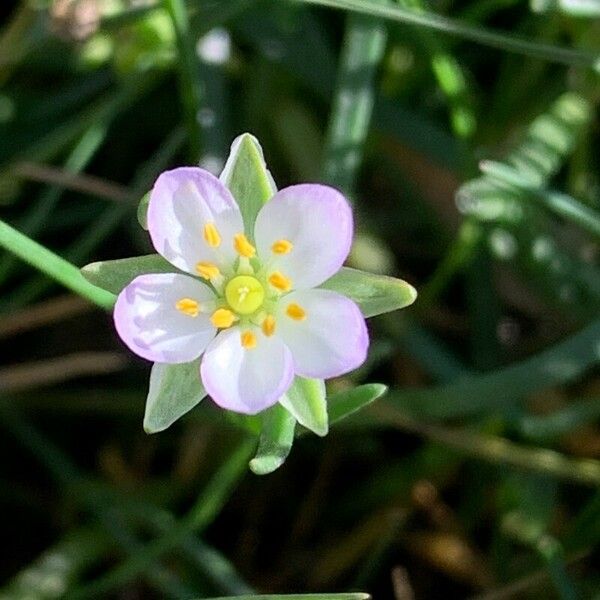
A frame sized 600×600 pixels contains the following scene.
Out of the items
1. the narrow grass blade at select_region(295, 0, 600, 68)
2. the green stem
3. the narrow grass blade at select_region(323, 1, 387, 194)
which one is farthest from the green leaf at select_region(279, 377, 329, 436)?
the narrow grass blade at select_region(323, 1, 387, 194)

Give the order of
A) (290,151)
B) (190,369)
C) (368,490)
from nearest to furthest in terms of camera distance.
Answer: (190,369), (368,490), (290,151)

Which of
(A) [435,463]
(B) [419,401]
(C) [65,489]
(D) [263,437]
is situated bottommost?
(C) [65,489]

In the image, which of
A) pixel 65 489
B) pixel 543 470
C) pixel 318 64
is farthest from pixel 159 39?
pixel 543 470

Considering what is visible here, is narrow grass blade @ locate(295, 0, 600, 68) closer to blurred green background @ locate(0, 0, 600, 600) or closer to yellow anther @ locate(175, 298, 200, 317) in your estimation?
blurred green background @ locate(0, 0, 600, 600)

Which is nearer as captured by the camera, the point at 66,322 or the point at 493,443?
the point at 493,443

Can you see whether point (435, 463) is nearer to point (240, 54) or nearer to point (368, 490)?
point (368, 490)

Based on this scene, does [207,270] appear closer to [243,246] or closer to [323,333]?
[243,246]

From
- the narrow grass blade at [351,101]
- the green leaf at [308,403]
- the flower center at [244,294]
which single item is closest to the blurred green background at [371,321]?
the narrow grass blade at [351,101]

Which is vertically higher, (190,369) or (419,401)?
(190,369)
